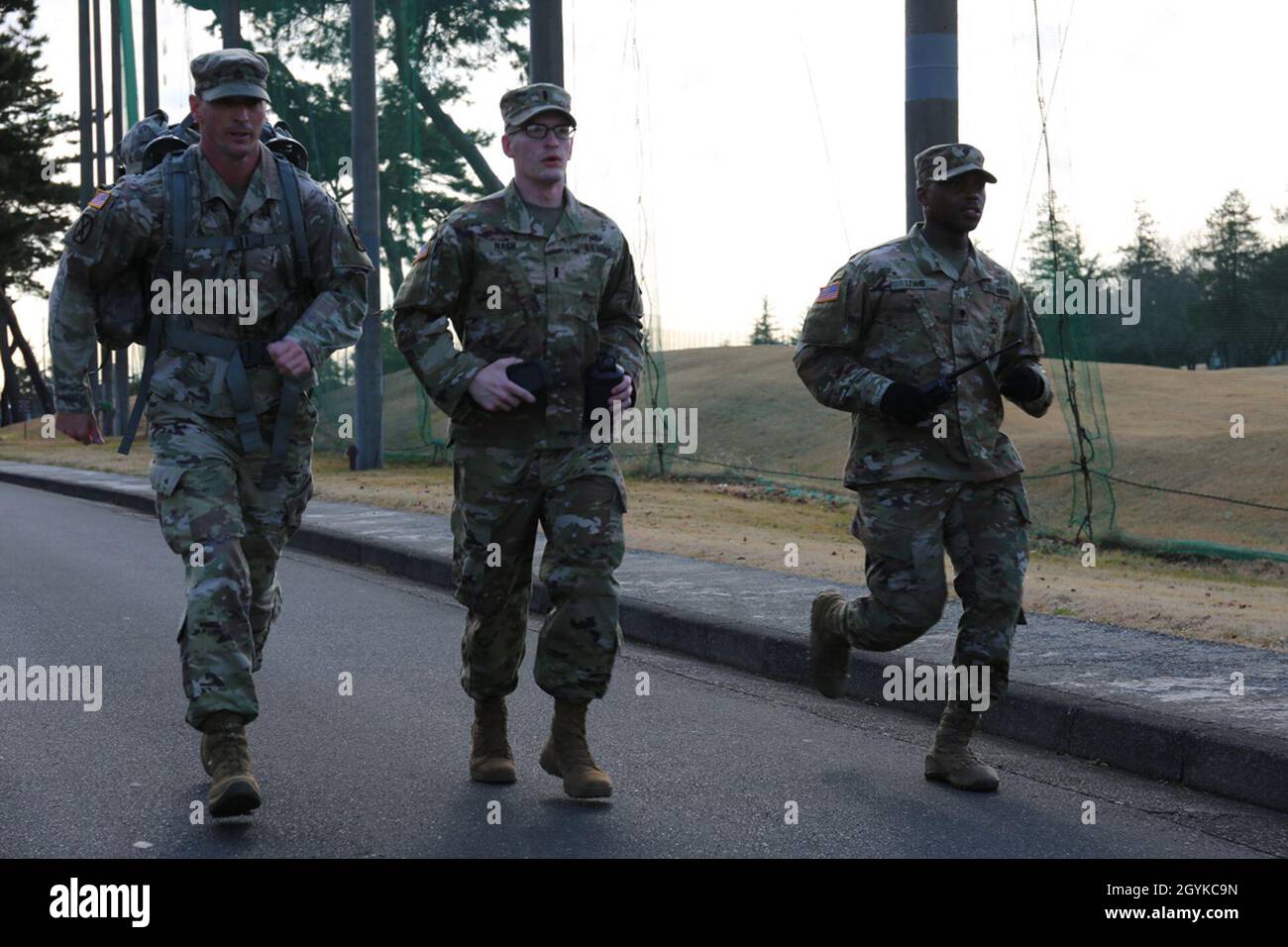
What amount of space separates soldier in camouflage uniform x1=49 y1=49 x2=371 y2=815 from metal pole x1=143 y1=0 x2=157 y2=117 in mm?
32496

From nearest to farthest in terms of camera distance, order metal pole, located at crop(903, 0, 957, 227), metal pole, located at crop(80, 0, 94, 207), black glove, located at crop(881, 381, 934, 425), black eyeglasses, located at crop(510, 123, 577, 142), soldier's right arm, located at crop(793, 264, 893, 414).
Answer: black eyeglasses, located at crop(510, 123, 577, 142) → black glove, located at crop(881, 381, 934, 425) → soldier's right arm, located at crop(793, 264, 893, 414) → metal pole, located at crop(903, 0, 957, 227) → metal pole, located at crop(80, 0, 94, 207)

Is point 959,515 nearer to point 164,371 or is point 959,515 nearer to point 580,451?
point 580,451

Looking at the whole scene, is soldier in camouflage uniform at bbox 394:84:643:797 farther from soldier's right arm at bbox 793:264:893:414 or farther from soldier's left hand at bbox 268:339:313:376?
soldier's right arm at bbox 793:264:893:414

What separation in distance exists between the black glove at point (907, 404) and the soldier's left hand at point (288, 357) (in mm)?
1743

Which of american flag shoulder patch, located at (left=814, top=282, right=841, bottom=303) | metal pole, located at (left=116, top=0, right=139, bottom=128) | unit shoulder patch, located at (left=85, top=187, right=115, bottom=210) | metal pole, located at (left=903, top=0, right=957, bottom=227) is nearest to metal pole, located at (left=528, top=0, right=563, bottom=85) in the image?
metal pole, located at (left=903, top=0, right=957, bottom=227)

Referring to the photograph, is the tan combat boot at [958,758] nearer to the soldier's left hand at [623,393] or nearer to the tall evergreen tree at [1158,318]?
the soldier's left hand at [623,393]

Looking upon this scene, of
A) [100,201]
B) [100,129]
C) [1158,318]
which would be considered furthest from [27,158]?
[100,201]

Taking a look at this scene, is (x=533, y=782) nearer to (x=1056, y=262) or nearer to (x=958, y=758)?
(x=958, y=758)

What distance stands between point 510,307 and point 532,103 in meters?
0.59

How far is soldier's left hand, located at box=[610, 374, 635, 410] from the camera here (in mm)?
5039

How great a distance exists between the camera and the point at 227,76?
500 cm

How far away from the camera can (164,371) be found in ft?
16.6

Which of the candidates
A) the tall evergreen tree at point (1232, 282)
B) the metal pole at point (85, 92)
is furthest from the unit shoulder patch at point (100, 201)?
the metal pole at point (85, 92)

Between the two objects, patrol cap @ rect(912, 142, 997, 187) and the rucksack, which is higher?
patrol cap @ rect(912, 142, 997, 187)
